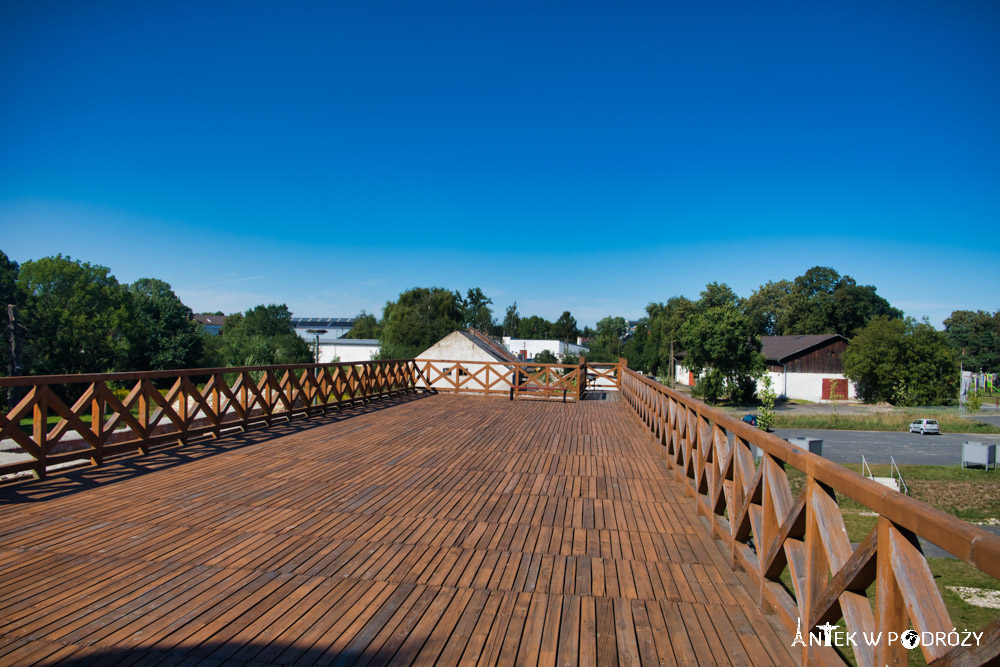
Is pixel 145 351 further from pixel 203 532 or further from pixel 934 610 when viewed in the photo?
pixel 934 610

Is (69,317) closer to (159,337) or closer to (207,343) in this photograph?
(159,337)

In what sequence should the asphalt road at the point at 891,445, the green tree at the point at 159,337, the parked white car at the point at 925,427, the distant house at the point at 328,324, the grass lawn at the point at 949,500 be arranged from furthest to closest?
the distant house at the point at 328,324, the green tree at the point at 159,337, the parked white car at the point at 925,427, the asphalt road at the point at 891,445, the grass lawn at the point at 949,500

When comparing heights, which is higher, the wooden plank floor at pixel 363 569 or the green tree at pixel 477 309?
A: the green tree at pixel 477 309

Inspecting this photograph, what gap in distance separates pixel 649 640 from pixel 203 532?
2.73 meters

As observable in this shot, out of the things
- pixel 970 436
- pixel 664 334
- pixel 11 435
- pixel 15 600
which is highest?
pixel 664 334

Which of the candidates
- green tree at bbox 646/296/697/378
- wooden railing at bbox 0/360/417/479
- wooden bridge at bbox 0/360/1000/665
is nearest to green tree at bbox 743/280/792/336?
green tree at bbox 646/296/697/378

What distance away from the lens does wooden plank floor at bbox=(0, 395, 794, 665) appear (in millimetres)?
2094

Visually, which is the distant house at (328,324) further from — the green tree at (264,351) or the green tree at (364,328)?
the green tree at (264,351)

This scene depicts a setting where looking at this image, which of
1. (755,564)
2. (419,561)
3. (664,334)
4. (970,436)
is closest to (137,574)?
(419,561)

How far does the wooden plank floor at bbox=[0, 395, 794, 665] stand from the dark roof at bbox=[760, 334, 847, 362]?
37.4 meters

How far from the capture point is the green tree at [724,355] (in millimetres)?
33312

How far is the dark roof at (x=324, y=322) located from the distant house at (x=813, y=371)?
6162cm

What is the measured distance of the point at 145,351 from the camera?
36219mm

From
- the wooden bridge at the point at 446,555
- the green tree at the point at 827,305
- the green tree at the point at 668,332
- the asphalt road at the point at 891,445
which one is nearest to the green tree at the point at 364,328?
the green tree at the point at 668,332
